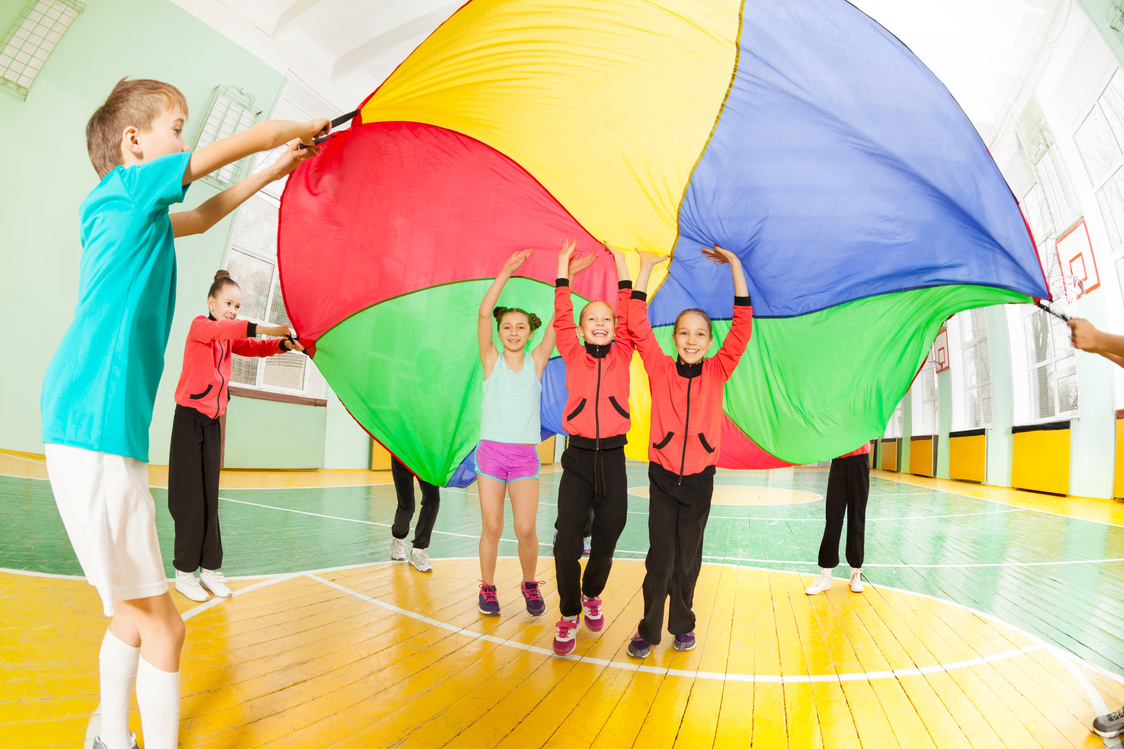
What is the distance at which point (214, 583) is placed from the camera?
2.99 m

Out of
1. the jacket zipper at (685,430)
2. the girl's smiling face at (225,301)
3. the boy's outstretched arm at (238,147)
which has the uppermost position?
the boy's outstretched arm at (238,147)

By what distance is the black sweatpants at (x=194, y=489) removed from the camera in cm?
291

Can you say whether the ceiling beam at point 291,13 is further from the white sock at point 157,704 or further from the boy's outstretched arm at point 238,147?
the white sock at point 157,704

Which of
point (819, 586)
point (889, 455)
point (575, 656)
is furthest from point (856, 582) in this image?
point (889, 455)

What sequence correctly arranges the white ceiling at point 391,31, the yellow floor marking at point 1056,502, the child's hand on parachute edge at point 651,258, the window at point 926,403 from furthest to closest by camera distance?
the window at point 926,403, the white ceiling at point 391,31, the yellow floor marking at point 1056,502, the child's hand on parachute edge at point 651,258

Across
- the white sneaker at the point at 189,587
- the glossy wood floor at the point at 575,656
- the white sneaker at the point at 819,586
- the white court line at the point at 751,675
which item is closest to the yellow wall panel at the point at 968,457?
the glossy wood floor at the point at 575,656

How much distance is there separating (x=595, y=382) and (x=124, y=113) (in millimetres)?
1839

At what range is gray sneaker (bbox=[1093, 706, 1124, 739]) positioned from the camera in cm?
185

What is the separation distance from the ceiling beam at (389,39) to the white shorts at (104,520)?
945 centimetres

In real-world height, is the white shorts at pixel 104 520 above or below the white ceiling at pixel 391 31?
below

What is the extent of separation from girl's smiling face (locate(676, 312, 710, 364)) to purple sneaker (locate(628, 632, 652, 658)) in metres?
1.21

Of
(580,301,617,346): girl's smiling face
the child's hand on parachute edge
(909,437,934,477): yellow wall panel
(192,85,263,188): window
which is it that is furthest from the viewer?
(909,437,934,477): yellow wall panel

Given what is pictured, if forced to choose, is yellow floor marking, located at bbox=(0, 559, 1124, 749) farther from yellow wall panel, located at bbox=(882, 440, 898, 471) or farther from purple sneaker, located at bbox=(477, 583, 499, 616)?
yellow wall panel, located at bbox=(882, 440, 898, 471)

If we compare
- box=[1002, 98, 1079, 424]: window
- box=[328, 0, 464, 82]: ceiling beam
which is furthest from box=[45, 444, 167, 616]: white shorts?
box=[1002, 98, 1079, 424]: window
